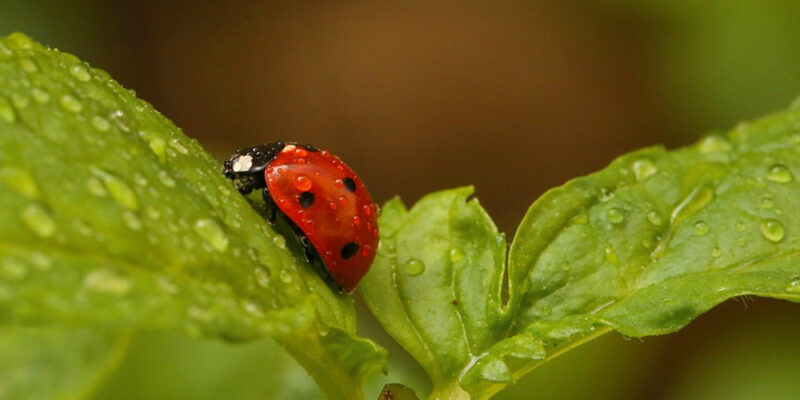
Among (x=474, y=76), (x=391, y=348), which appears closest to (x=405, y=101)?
(x=474, y=76)

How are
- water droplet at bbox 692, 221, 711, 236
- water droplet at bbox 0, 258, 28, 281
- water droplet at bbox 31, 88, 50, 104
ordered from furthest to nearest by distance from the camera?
water droplet at bbox 692, 221, 711, 236 < water droplet at bbox 31, 88, 50, 104 < water droplet at bbox 0, 258, 28, 281

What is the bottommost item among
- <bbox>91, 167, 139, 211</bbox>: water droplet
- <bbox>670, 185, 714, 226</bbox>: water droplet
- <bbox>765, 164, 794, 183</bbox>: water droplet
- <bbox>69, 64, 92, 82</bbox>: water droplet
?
<bbox>670, 185, 714, 226</bbox>: water droplet

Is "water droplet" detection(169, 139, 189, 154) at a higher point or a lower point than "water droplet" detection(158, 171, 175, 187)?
higher

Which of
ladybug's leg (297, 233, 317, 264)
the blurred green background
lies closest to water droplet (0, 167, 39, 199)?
ladybug's leg (297, 233, 317, 264)

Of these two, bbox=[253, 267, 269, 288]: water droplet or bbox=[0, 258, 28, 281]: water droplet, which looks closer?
bbox=[0, 258, 28, 281]: water droplet

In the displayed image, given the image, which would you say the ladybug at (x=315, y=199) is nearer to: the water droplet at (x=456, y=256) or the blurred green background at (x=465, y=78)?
the water droplet at (x=456, y=256)

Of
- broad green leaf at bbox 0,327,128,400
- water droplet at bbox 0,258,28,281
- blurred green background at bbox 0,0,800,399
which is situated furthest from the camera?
blurred green background at bbox 0,0,800,399

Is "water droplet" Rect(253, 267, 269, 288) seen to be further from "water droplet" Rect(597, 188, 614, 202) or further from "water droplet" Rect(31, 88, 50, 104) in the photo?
"water droplet" Rect(597, 188, 614, 202)

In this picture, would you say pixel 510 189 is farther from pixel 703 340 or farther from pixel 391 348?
pixel 391 348
